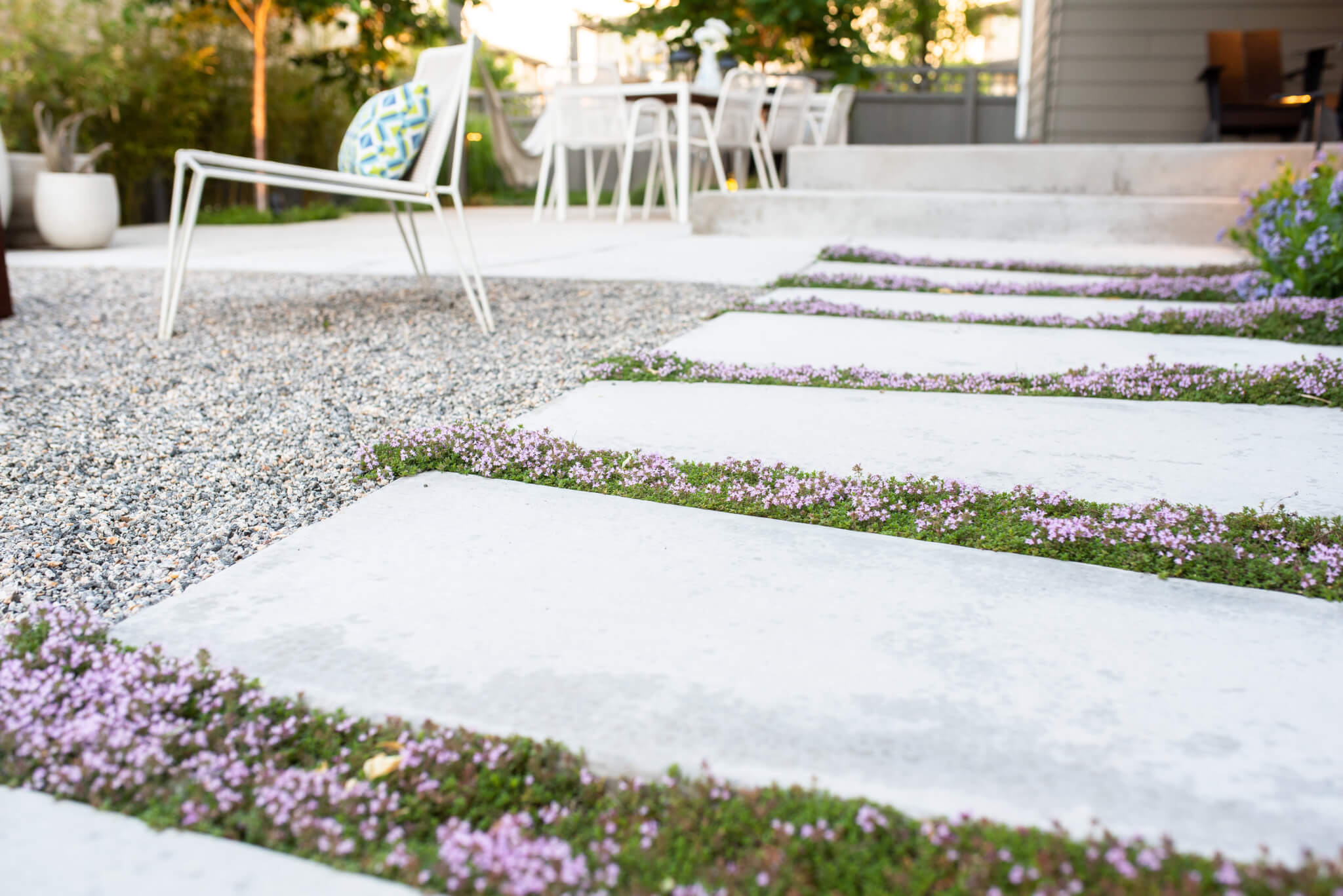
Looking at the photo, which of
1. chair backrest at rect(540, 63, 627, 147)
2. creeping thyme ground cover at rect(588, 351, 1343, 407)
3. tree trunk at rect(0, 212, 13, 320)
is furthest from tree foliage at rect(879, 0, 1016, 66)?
creeping thyme ground cover at rect(588, 351, 1343, 407)

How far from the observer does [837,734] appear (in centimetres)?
85

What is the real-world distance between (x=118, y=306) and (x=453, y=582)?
10.1 feet

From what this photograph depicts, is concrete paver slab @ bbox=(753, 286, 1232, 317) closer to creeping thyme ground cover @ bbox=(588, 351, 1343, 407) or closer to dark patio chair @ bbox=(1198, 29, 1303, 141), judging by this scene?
creeping thyme ground cover @ bbox=(588, 351, 1343, 407)

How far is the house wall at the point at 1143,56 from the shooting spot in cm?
717

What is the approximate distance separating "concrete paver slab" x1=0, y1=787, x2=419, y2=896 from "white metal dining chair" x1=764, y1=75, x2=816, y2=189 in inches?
273

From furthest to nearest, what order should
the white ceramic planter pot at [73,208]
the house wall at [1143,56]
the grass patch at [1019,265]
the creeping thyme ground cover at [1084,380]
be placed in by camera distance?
1. the house wall at [1143,56]
2. the white ceramic planter pot at [73,208]
3. the grass patch at [1019,265]
4. the creeping thyme ground cover at [1084,380]

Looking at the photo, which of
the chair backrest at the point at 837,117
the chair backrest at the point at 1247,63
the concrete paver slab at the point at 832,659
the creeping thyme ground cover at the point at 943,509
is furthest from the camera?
the chair backrest at the point at 837,117

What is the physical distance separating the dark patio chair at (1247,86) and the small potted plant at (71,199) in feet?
22.8

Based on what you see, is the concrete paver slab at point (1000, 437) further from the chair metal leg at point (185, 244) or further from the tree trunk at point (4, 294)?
the tree trunk at point (4, 294)

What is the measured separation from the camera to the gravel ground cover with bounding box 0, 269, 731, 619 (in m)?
1.38

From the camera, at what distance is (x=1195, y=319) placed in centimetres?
279

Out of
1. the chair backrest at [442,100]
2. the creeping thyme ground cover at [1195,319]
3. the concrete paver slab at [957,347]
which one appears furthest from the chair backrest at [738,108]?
the concrete paver slab at [957,347]

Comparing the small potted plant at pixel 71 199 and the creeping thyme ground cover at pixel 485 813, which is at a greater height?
the small potted plant at pixel 71 199

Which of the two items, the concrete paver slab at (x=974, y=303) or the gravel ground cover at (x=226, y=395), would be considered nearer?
the gravel ground cover at (x=226, y=395)
